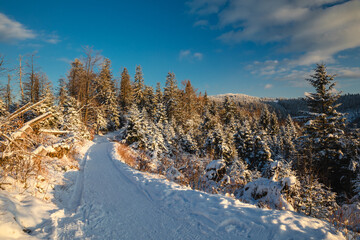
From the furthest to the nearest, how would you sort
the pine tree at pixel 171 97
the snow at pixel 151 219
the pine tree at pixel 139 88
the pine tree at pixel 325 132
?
the pine tree at pixel 139 88, the pine tree at pixel 171 97, the pine tree at pixel 325 132, the snow at pixel 151 219

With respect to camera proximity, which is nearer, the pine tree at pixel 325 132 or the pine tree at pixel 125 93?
the pine tree at pixel 325 132

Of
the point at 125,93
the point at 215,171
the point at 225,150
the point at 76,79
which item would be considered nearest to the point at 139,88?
the point at 125,93

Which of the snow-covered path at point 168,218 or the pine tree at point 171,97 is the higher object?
the pine tree at point 171,97

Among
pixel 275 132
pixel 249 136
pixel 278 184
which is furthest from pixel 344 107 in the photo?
pixel 278 184

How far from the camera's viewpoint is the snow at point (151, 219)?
3.18 m

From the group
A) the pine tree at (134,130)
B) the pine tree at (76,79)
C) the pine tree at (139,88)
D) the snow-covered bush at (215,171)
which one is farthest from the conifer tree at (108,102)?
the snow-covered bush at (215,171)

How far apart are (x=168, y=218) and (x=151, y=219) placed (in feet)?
1.45

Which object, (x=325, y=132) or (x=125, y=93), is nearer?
(x=325, y=132)

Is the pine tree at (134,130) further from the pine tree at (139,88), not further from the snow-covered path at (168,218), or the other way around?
the pine tree at (139,88)

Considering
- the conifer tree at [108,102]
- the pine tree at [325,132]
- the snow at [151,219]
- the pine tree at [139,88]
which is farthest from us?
the pine tree at [139,88]

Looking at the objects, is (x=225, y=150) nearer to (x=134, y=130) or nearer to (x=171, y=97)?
(x=134, y=130)

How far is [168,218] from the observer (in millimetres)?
4117

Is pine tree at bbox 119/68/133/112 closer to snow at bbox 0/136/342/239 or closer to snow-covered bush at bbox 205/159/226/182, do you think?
snow-covered bush at bbox 205/159/226/182

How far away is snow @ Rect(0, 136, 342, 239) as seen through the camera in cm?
318
